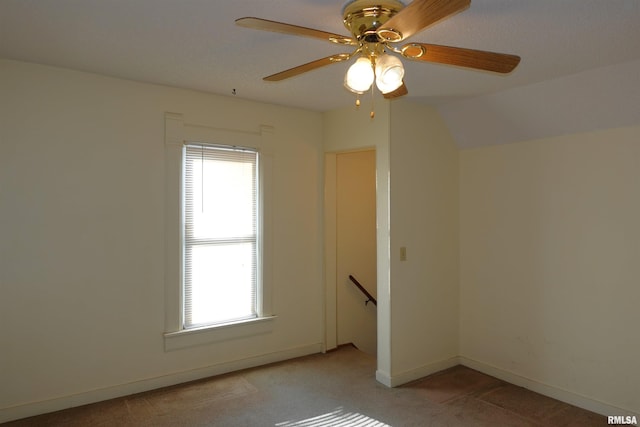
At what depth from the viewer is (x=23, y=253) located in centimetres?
289

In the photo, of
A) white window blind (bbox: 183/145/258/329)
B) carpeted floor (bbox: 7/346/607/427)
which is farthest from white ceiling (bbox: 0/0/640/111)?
carpeted floor (bbox: 7/346/607/427)

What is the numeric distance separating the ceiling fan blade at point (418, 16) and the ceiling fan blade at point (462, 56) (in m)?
0.13

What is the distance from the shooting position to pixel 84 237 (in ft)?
10.2

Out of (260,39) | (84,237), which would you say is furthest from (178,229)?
(260,39)

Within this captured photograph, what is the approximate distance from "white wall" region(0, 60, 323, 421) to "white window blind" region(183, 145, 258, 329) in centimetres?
24

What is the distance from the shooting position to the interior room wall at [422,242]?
3590mm

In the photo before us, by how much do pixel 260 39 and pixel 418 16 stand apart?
116cm

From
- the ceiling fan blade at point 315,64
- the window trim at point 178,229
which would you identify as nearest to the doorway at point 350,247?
the window trim at point 178,229

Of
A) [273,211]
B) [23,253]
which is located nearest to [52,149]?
[23,253]

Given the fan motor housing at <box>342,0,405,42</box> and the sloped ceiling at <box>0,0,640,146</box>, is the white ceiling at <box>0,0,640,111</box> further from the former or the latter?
the fan motor housing at <box>342,0,405,42</box>

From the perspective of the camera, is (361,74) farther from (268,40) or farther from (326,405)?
(326,405)

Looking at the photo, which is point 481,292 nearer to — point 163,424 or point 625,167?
point 625,167

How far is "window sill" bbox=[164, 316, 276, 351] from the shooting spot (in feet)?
11.3

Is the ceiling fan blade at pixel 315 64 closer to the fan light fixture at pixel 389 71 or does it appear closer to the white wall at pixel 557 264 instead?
the fan light fixture at pixel 389 71
